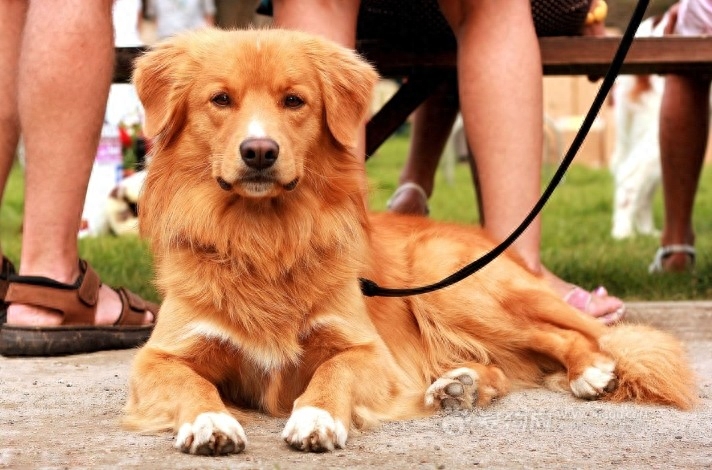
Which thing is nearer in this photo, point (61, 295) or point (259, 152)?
point (259, 152)

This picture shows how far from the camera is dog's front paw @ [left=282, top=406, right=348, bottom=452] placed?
2418mm

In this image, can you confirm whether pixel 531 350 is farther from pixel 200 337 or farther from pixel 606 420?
pixel 200 337

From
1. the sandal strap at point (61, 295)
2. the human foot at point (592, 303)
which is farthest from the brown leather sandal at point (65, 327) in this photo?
the human foot at point (592, 303)

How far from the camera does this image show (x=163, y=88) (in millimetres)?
2979

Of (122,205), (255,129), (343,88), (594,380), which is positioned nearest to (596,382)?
(594,380)

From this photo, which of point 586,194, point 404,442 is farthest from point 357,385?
point 586,194

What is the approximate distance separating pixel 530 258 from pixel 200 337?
Result: 1335mm

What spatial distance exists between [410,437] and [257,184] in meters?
0.72

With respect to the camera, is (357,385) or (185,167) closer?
(357,385)

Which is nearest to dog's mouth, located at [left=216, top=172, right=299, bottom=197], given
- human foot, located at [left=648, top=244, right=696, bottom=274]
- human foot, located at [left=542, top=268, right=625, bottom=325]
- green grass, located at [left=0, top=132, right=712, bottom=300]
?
green grass, located at [left=0, top=132, right=712, bottom=300]

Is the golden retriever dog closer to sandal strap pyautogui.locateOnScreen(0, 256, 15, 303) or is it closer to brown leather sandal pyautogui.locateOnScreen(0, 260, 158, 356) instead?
brown leather sandal pyautogui.locateOnScreen(0, 260, 158, 356)

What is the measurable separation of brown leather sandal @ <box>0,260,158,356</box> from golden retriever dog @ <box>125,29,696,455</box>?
1.94 feet

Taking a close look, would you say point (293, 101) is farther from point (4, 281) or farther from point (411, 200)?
point (411, 200)

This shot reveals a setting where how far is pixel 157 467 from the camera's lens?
2.28m
